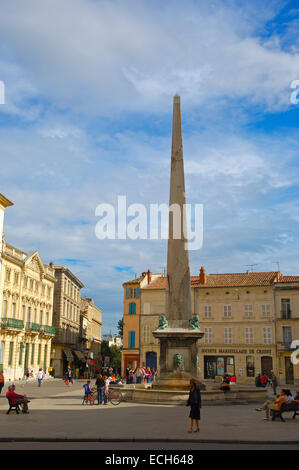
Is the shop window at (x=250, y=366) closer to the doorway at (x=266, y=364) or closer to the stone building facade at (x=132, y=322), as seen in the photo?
the doorway at (x=266, y=364)

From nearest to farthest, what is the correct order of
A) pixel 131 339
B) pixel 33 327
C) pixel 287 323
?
1. pixel 287 323
2. pixel 33 327
3. pixel 131 339

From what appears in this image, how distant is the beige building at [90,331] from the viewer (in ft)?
227

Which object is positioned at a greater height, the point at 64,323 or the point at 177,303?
the point at 64,323

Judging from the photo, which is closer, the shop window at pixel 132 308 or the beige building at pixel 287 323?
the beige building at pixel 287 323

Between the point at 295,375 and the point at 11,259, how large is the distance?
2671 cm

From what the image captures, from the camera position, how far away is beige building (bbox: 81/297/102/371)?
6919 centimetres

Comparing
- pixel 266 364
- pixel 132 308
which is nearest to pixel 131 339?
pixel 132 308

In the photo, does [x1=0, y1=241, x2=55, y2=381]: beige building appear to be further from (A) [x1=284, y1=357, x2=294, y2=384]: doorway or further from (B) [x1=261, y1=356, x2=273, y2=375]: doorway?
(A) [x1=284, y1=357, x2=294, y2=384]: doorway

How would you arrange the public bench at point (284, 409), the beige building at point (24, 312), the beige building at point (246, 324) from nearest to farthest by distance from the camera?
the public bench at point (284, 409) → the beige building at point (24, 312) → the beige building at point (246, 324)

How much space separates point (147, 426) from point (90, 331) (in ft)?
233

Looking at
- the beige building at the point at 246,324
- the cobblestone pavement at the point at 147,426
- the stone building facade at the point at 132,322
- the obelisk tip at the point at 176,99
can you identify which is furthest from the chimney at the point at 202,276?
the cobblestone pavement at the point at 147,426

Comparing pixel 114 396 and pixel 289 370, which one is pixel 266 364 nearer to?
pixel 289 370

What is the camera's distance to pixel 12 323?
3975 centimetres
